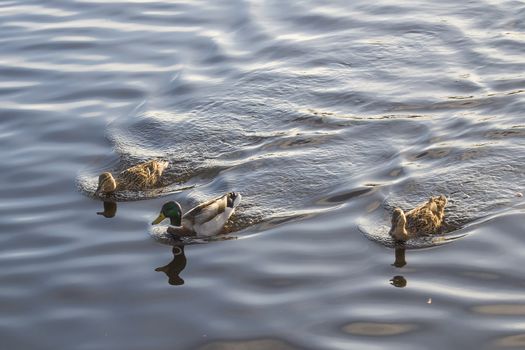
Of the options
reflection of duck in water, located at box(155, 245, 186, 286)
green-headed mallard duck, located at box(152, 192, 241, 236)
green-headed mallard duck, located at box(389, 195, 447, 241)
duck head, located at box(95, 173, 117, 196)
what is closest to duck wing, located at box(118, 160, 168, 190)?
duck head, located at box(95, 173, 117, 196)

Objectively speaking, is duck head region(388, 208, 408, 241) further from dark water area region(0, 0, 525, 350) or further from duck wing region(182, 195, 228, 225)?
duck wing region(182, 195, 228, 225)

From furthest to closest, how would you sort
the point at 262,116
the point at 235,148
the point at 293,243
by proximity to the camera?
the point at 262,116
the point at 235,148
the point at 293,243

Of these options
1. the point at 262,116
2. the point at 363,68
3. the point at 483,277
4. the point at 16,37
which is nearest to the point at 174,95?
the point at 262,116

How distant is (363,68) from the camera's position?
58.0 ft

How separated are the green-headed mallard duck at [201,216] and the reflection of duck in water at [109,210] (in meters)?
0.89

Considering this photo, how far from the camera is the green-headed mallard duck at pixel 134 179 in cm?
1389

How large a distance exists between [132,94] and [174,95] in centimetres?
76

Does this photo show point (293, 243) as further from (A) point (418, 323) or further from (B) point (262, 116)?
A: (B) point (262, 116)

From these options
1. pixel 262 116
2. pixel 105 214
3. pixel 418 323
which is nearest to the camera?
pixel 418 323

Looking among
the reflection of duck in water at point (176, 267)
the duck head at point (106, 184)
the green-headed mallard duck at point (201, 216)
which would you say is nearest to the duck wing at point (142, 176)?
the duck head at point (106, 184)

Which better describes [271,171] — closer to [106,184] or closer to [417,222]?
[106,184]

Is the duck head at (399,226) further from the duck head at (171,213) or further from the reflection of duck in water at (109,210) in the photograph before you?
the reflection of duck in water at (109,210)

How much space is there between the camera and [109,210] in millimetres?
13820

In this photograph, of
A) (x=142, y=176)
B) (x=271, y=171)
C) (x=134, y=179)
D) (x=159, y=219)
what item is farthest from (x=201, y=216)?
(x=271, y=171)
